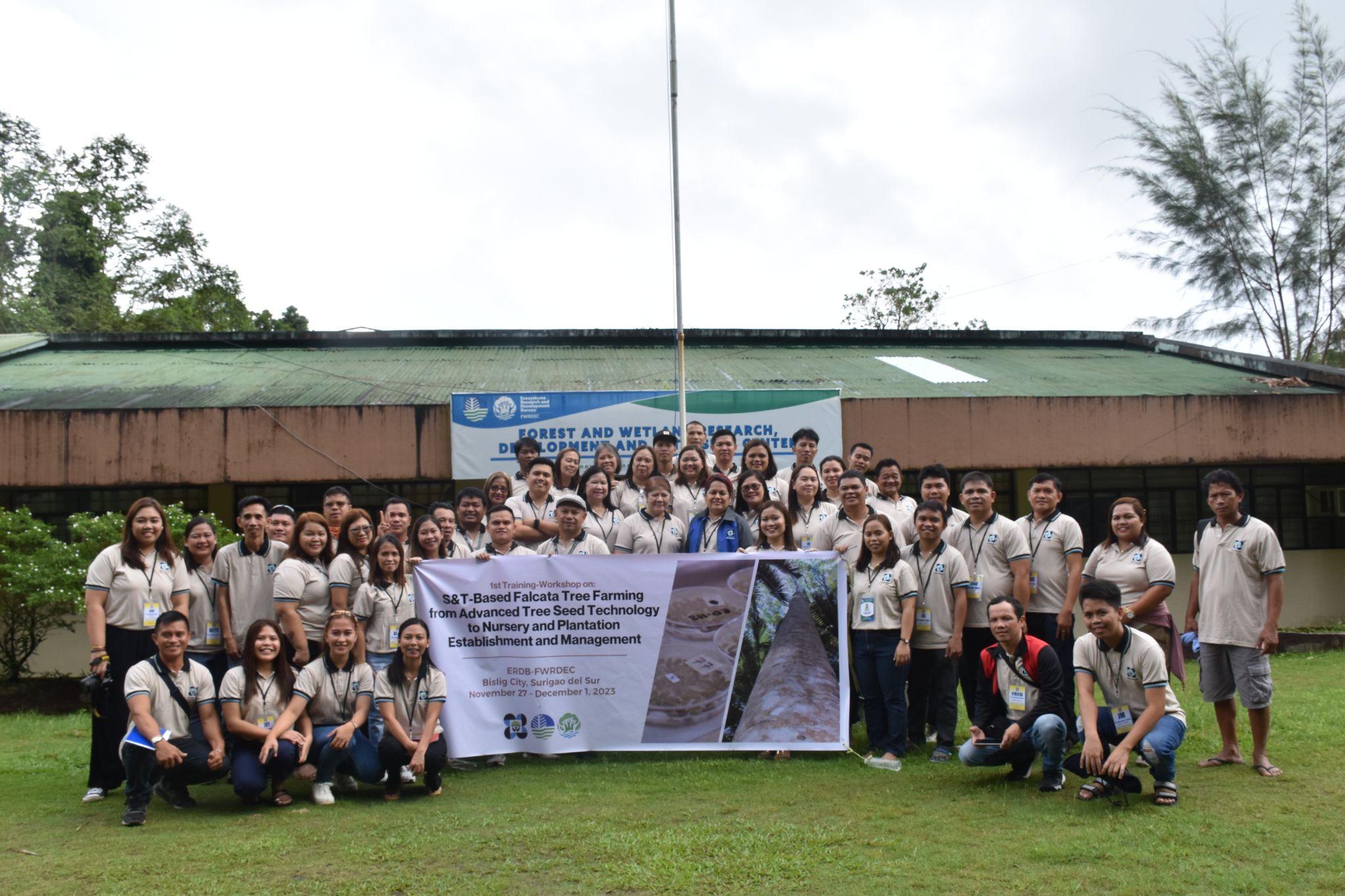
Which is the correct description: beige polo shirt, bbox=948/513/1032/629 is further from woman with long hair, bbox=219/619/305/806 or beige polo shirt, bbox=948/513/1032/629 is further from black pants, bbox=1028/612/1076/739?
woman with long hair, bbox=219/619/305/806

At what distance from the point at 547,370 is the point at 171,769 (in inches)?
349

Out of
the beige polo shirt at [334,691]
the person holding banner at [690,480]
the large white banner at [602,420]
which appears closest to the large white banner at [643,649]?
the beige polo shirt at [334,691]

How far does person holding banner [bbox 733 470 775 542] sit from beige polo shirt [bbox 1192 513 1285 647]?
8.30 feet

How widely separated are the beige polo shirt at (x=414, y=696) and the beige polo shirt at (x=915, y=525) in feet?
9.02

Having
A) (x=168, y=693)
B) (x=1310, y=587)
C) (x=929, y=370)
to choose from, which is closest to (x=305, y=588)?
(x=168, y=693)

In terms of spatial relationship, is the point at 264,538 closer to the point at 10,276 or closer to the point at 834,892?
the point at 834,892

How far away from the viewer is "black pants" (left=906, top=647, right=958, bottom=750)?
607cm

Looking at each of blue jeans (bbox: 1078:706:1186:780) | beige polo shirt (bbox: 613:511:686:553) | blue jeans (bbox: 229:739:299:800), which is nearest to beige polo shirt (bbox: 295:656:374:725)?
blue jeans (bbox: 229:739:299:800)

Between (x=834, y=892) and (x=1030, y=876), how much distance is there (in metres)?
0.72

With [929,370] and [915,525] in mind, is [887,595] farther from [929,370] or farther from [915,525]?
[929,370]

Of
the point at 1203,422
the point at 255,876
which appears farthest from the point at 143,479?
the point at 1203,422

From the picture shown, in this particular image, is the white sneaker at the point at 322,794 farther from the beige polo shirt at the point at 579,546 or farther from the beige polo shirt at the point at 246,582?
the beige polo shirt at the point at 579,546

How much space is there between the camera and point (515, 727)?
6.20 metres

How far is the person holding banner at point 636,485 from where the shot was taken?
7.28 metres
